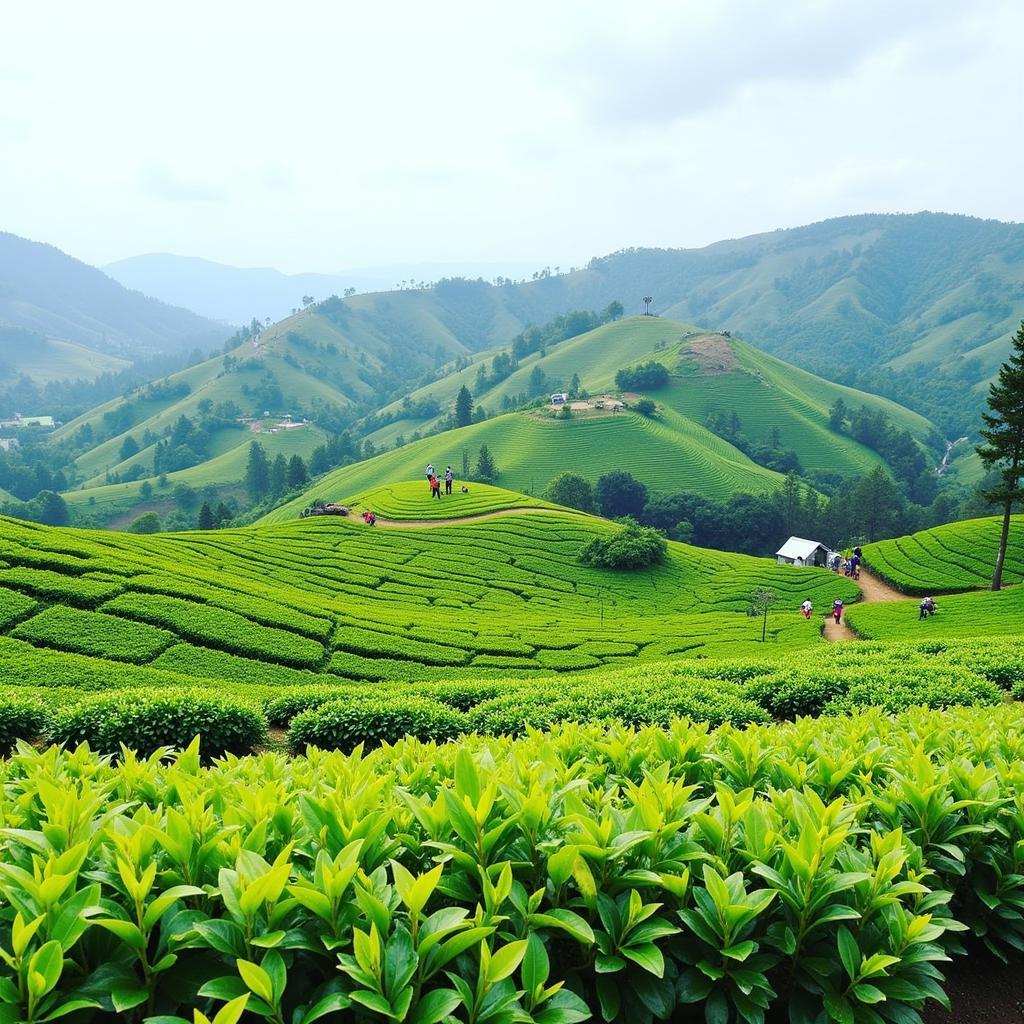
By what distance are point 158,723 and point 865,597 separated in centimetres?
3731

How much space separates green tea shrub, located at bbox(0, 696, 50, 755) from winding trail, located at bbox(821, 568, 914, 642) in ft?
91.5

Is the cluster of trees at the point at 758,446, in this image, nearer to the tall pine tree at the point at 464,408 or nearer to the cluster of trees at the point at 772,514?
the cluster of trees at the point at 772,514

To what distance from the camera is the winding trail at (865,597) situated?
2992cm

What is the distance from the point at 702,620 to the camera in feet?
104

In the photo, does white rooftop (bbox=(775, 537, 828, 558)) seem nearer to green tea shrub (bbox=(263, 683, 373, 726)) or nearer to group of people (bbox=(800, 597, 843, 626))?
group of people (bbox=(800, 597, 843, 626))

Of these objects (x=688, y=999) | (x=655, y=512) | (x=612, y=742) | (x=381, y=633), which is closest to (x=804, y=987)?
(x=688, y=999)

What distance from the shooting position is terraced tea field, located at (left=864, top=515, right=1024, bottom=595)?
36.6 meters

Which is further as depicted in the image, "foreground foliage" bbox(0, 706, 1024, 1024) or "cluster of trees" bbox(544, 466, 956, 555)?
"cluster of trees" bbox(544, 466, 956, 555)

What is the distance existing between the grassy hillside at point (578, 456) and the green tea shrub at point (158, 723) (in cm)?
8607

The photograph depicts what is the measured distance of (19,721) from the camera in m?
10.4

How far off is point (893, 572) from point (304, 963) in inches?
1714

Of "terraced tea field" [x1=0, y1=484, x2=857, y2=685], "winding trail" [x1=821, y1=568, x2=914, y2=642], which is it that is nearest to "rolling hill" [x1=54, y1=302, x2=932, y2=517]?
"winding trail" [x1=821, y1=568, x2=914, y2=642]

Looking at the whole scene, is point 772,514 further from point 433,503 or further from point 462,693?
point 462,693

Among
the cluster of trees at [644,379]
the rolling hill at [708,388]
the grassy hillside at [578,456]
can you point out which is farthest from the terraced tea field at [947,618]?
the cluster of trees at [644,379]
